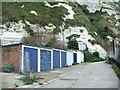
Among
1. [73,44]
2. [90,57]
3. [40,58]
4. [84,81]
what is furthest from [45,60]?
[90,57]

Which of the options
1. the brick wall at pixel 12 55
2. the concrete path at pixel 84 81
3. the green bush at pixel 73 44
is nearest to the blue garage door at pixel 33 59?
the brick wall at pixel 12 55

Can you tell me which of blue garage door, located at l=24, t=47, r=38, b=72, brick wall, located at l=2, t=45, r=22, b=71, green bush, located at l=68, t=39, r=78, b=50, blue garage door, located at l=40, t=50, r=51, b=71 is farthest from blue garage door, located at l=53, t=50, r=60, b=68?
green bush, located at l=68, t=39, r=78, b=50

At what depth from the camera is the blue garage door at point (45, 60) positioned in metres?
25.4

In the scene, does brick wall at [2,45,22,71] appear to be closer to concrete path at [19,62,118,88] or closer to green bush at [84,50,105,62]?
concrete path at [19,62,118,88]

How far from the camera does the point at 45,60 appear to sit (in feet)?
86.4

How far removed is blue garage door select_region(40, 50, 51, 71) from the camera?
2544 cm

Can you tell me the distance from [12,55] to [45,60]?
18.8ft

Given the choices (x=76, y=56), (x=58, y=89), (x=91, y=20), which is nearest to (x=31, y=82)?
(x=58, y=89)

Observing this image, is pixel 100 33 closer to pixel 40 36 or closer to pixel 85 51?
pixel 85 51

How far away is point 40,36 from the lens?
48.8 m

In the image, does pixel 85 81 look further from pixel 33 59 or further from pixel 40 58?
pixel 40 58

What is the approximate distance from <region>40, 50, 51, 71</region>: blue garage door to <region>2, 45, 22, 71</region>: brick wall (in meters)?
4.61

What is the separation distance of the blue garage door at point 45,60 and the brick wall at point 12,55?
4.61m

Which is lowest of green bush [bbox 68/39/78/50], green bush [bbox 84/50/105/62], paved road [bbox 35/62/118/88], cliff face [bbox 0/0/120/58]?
green bush [bbox 84/50/105/62]
